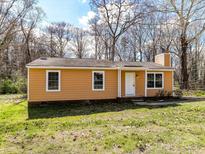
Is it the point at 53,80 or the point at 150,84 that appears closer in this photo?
the point at 53,80

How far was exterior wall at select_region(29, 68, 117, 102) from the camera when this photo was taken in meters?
14.3

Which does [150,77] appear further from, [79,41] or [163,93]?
[79,41]

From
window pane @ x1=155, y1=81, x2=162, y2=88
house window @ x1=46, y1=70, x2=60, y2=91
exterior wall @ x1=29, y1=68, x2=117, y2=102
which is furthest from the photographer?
window pane @ x1=155, y1=81, x2=162, y2=88

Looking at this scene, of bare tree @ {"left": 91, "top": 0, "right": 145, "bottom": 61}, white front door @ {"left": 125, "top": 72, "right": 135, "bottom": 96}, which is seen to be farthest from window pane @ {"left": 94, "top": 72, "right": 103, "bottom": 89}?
bare tree @ {"left": 91, "top": 0, "right": 145, "bottom": 61}

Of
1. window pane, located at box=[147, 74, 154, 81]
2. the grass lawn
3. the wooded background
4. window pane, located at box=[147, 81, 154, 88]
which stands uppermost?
the wooded background

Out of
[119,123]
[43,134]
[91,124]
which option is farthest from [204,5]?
[43,134]

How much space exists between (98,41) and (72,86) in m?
23.4

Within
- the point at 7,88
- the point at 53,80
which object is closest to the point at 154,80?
the point at 53,80

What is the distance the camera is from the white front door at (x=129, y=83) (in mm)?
16906

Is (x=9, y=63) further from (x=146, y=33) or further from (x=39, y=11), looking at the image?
(x=146, y=33)

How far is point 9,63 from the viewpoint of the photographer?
113ft

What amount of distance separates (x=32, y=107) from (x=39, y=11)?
74.3ft

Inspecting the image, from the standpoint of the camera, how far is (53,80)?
48.2ft

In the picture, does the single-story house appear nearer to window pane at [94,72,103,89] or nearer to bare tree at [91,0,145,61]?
window pane at [94,72,103,89]
